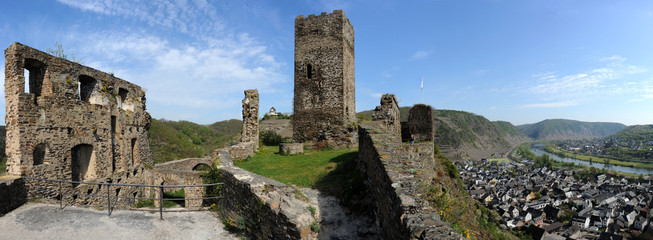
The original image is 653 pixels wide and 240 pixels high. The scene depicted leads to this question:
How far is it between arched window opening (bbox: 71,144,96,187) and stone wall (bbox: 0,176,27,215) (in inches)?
166

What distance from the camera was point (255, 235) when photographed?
6055 mm

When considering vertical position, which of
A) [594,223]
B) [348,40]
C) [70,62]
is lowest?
[594,223]

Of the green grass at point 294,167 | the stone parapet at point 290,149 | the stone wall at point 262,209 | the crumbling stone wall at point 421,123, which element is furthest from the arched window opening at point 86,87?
the crumbling stone wall at point 421,123

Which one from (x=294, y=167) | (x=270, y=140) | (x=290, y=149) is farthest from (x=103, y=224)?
(x=270, y=140)

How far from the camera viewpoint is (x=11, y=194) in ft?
23.8

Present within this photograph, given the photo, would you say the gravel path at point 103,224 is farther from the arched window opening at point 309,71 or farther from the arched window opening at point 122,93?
the arched window opening at point 309,71

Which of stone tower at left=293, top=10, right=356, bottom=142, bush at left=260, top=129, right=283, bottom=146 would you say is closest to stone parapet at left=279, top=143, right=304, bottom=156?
stone tower at left=293, top=10, right=356, bottom=142

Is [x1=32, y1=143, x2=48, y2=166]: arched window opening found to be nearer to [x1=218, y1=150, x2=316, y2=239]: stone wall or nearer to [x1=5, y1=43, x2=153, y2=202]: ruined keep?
[x1=5, y1=43, x2=153, y2=202]: ruined keep

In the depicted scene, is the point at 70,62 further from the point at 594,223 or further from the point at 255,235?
the point at 594,223

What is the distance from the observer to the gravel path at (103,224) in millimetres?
5997

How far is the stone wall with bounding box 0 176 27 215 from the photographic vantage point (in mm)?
6965

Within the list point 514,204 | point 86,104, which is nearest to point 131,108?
point 86,104

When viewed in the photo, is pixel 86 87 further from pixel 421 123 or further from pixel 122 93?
pixel 421 123

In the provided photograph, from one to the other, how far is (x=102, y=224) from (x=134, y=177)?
10298mm
